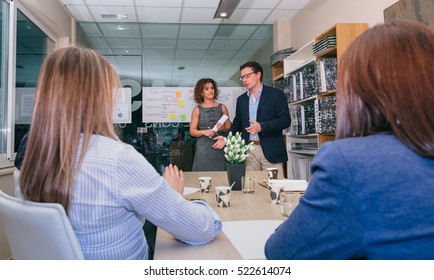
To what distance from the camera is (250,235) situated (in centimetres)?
81

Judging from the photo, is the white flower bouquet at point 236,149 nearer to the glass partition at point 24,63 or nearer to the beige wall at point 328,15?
the beige wall at point 328,15

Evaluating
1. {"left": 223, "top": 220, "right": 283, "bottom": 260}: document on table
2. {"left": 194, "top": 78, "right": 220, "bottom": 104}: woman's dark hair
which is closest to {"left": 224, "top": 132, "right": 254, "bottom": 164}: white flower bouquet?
{"left": 223, "top": 220, "right": 283, "bottom": 260}: document on table

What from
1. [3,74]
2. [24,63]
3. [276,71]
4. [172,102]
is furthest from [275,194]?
[172,102]

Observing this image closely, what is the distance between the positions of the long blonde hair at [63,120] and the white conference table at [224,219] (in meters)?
0.24

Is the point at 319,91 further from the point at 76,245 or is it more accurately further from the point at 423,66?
the point at 76,245

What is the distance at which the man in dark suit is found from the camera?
246 centimetres

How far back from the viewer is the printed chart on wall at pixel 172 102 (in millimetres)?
4105

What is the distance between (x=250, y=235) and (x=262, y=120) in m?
1.93

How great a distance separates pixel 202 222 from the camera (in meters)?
0.74

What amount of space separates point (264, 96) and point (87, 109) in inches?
83.5

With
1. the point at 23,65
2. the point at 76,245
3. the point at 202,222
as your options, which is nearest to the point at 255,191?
the point at 202,222

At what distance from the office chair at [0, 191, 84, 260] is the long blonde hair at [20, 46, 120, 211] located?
7 cm

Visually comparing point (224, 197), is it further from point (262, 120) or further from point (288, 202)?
point (262, 120)

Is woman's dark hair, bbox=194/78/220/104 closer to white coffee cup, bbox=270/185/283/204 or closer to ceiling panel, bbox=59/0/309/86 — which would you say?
ceiling panel, bbox=59/0/309/86
